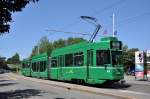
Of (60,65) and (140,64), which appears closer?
(60,65)

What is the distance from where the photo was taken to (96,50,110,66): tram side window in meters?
25.8

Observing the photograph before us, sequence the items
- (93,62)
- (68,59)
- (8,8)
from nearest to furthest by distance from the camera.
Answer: (8,8)
(93,62)
(68,59)

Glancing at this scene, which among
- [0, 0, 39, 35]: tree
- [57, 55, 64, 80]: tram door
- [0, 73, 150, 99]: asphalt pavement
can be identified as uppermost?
[0, 0, 39, 35]: tree

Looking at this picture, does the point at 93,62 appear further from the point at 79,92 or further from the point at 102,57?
the point at 79,92

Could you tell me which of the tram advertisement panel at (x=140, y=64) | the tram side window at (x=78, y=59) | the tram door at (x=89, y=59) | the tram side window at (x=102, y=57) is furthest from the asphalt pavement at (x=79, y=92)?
the tram advertisement panel at (x=140, y=64)

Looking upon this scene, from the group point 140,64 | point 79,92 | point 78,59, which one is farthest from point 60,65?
point 79,92

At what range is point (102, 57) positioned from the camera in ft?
85.7

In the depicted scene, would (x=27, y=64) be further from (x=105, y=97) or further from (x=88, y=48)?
(x=105, y=97)

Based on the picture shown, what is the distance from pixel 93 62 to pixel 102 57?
3.37 feet

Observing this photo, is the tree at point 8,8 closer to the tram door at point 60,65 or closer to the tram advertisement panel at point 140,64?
the tram door at point 60,65

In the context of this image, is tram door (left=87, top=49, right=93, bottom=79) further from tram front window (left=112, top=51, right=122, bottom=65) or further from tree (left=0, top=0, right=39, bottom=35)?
tree (left=0, top=0, right=39, bottom=35)

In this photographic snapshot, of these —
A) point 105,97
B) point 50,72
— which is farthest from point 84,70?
point 50,72

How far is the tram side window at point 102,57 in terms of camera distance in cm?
2580

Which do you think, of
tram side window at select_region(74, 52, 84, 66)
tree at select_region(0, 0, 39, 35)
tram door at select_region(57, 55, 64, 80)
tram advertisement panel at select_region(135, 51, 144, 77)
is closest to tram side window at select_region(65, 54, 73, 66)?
tram side window at select_region(74, 52, 84, 66)
